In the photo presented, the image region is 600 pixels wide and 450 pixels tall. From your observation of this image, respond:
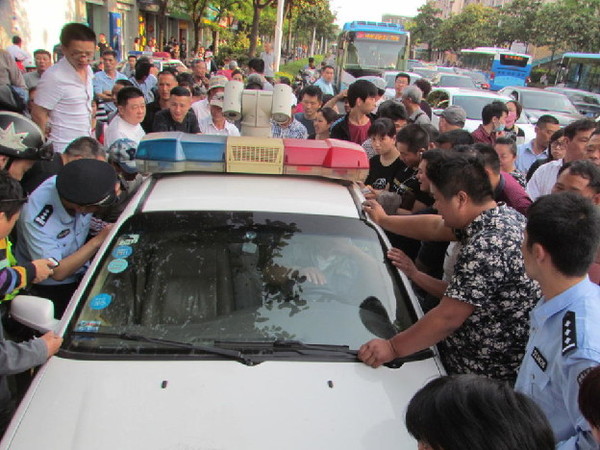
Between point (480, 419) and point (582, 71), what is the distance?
25.4 metres

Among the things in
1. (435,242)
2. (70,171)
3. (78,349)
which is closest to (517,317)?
(435,242)

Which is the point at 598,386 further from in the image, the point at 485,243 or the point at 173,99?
the point at 173,99

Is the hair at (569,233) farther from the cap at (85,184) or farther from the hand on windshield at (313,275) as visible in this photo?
the cap at (85,184)

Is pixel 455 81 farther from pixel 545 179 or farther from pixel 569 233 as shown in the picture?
pixel 569 233

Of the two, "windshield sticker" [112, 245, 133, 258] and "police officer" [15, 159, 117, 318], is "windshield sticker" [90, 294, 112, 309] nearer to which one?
"windshield sticker" [112, 245, 133, 258]

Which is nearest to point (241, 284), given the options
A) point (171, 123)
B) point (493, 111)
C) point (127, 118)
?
point (127, 118)

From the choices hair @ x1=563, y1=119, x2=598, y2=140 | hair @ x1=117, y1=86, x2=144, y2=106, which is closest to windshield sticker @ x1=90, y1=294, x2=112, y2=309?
hair @ x1=117, y1=86, x2=144, y2=106

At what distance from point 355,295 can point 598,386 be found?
3.95ft

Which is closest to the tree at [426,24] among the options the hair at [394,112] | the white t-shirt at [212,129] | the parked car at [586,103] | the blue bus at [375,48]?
the parked car at [586,103]

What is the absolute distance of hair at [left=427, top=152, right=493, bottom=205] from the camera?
204 centimetres

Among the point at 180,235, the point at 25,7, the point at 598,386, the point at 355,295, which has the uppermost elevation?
the point at 25,7

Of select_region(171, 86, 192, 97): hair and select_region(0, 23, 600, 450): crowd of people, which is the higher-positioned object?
select_region(171, 86, 192, 97): hair

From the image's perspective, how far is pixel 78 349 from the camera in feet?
6.46

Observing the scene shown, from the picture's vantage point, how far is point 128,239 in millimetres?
2354
